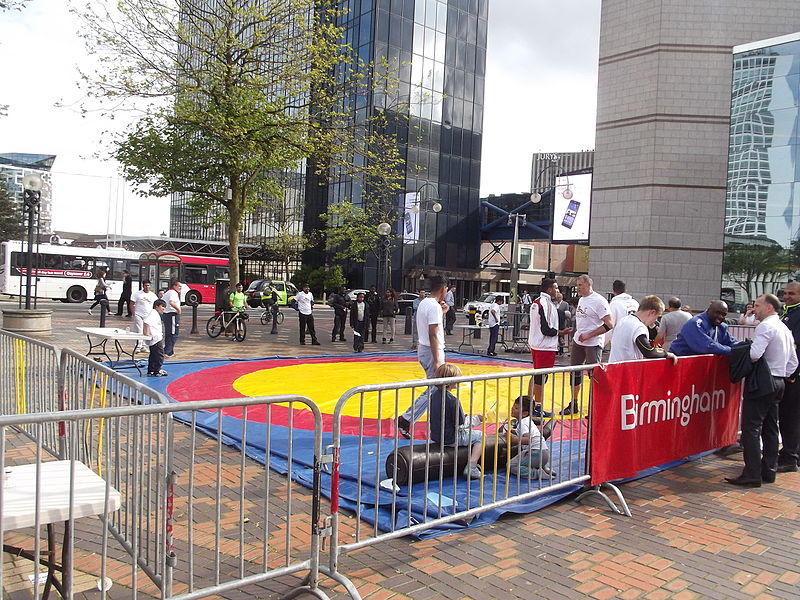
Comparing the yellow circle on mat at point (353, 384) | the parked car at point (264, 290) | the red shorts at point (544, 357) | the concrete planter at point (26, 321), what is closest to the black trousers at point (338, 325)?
the yellow circle on mat at point (353, 384)

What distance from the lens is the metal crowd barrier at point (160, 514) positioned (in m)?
3.01

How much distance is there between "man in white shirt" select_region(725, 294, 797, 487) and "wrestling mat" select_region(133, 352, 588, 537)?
5.45ft

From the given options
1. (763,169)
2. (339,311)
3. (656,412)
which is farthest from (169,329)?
(763,169)

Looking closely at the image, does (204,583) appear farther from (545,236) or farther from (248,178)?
(545,236)

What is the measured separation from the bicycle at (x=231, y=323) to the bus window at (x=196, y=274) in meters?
20.2

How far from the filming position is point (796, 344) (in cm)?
699

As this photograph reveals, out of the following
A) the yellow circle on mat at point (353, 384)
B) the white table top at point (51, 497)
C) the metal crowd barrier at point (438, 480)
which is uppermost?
the white table top at point (51, 497)

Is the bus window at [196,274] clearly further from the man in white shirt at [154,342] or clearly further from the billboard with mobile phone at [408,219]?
the man in white shirt at [154,342]

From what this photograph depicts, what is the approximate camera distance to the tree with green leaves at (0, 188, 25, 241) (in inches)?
2656

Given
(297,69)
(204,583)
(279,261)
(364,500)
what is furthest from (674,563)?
(279,261)

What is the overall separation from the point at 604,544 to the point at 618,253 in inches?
604

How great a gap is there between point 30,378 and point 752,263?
59.3 feet

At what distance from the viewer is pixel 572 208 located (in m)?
31.0

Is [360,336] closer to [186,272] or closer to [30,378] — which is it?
[30,378]
